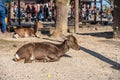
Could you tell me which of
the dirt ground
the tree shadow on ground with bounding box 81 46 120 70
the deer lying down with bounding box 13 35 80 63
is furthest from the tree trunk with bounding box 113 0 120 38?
the deer lying down with bounding box 13 35 80 63

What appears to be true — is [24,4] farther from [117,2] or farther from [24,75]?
[24,75]

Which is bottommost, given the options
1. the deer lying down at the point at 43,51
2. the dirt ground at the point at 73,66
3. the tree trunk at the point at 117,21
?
the dirt ground at the point at 73,66

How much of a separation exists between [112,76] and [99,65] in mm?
1283

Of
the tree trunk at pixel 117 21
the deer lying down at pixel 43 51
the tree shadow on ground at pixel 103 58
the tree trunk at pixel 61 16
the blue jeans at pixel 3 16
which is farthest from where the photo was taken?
the blue jeans at pixel 3 16

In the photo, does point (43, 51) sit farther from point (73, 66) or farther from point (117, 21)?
point (117, 21)

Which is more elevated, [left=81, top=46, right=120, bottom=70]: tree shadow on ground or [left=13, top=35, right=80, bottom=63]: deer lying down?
[left=13, top=35, right=80, bottom=63]: deer lying down

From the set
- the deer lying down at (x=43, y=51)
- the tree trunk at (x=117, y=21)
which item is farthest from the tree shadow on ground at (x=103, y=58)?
the tree trunk at (x=117, y=21)

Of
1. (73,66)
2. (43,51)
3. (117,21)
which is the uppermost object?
(117,21)

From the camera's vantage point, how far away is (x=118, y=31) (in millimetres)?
14680

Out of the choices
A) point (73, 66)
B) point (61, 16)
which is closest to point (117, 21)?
point (61, 16)

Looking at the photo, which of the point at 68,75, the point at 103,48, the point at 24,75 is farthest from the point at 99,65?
the point at 103,48

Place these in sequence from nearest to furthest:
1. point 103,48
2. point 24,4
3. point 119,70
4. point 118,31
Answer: point 119,70 < point 103,48 < point 118,31 < point 24,4

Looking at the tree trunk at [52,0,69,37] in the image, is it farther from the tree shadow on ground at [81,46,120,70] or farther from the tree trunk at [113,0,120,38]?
the tree shadow on ground at [81,46,120,70]

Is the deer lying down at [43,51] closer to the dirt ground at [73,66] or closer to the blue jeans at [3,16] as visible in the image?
the dirt ground at [73,66]
